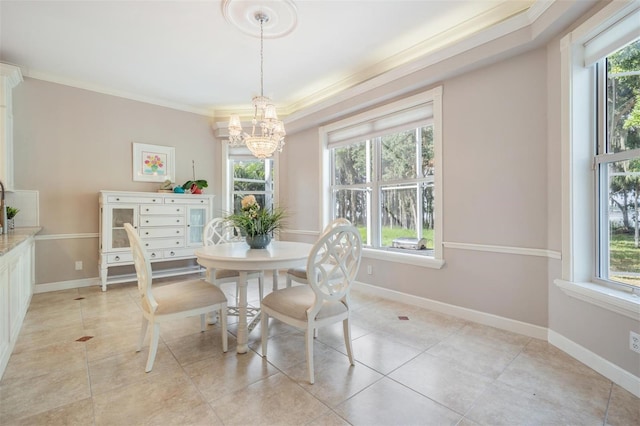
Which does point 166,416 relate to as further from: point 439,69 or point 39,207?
point 39,207

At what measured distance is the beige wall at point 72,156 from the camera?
3.58 meters

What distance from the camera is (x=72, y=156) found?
12.6 feet

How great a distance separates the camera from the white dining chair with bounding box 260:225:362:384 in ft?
5.73

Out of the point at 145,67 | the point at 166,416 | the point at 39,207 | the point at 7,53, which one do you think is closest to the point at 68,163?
the point at 39,207

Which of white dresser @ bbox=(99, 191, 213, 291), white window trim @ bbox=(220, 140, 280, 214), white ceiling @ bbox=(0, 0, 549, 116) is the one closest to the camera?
white ceiling @ bbox=(0, 0, 549, 116)

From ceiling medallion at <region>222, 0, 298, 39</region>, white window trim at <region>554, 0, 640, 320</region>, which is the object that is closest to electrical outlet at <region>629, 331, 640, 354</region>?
white window trim at <region>554, 0, 640, 320</region>

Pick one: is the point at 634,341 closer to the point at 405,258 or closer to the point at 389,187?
the point at 405,258

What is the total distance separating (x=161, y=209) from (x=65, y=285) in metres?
1.55

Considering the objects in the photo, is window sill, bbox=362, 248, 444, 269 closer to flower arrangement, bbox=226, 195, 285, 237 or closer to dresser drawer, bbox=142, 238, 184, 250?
flower arrangement, bbox=226, 195, 285, 237

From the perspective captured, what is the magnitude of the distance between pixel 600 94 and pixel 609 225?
924mm

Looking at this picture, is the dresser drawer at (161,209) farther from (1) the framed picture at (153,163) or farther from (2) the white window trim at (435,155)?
(2) the white window trim at (435,155)

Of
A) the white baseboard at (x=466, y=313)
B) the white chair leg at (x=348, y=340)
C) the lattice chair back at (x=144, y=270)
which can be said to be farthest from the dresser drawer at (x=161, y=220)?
the white chair leg at (x=348, y=340)

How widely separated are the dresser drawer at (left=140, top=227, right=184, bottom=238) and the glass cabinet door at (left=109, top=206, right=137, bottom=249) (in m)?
0.16

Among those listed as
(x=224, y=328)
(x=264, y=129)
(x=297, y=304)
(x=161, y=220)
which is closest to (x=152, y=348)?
(x=224, y=328)
